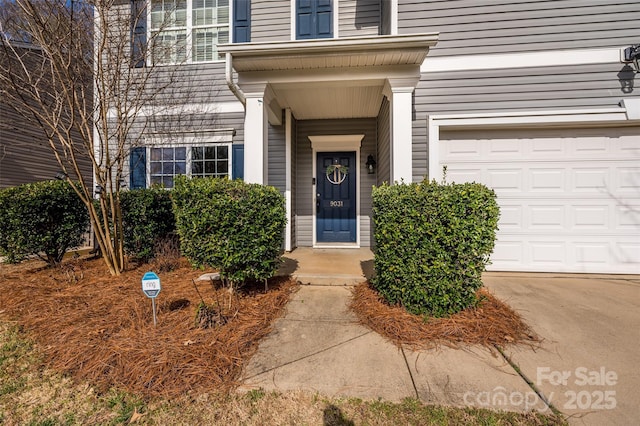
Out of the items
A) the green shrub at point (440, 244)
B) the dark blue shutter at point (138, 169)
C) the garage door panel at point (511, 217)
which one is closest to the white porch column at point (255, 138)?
the green shrub at point (440, 244)

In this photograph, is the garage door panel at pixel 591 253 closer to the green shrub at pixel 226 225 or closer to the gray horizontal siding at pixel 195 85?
the green shrub at pixel 226 225

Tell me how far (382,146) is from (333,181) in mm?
1293

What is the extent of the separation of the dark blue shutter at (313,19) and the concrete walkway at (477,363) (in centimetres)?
481

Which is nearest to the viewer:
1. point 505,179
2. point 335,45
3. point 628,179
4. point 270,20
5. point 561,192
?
point 335,45

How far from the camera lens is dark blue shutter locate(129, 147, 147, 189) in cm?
520

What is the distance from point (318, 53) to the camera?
127 inches

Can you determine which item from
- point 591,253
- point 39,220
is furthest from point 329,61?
point 591,253

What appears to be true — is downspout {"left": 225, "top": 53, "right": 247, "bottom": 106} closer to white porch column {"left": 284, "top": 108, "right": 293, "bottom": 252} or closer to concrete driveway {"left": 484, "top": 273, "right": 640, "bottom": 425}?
white porch column {"left": 284, "top": 108, "right": 293, "bottom": 252}

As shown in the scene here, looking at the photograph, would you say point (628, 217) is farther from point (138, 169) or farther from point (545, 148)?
point (138, 169)

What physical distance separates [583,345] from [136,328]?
12.0 feet

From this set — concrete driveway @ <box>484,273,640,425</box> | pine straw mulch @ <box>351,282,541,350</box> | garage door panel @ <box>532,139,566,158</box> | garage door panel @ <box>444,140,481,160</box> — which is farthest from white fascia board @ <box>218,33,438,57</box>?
concrete driveway @ <box>484,273,640,425</box>

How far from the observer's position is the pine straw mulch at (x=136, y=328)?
5.66 ft

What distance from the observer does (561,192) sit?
3863 millimetres

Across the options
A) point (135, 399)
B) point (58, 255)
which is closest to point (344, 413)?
point (135, 399)
